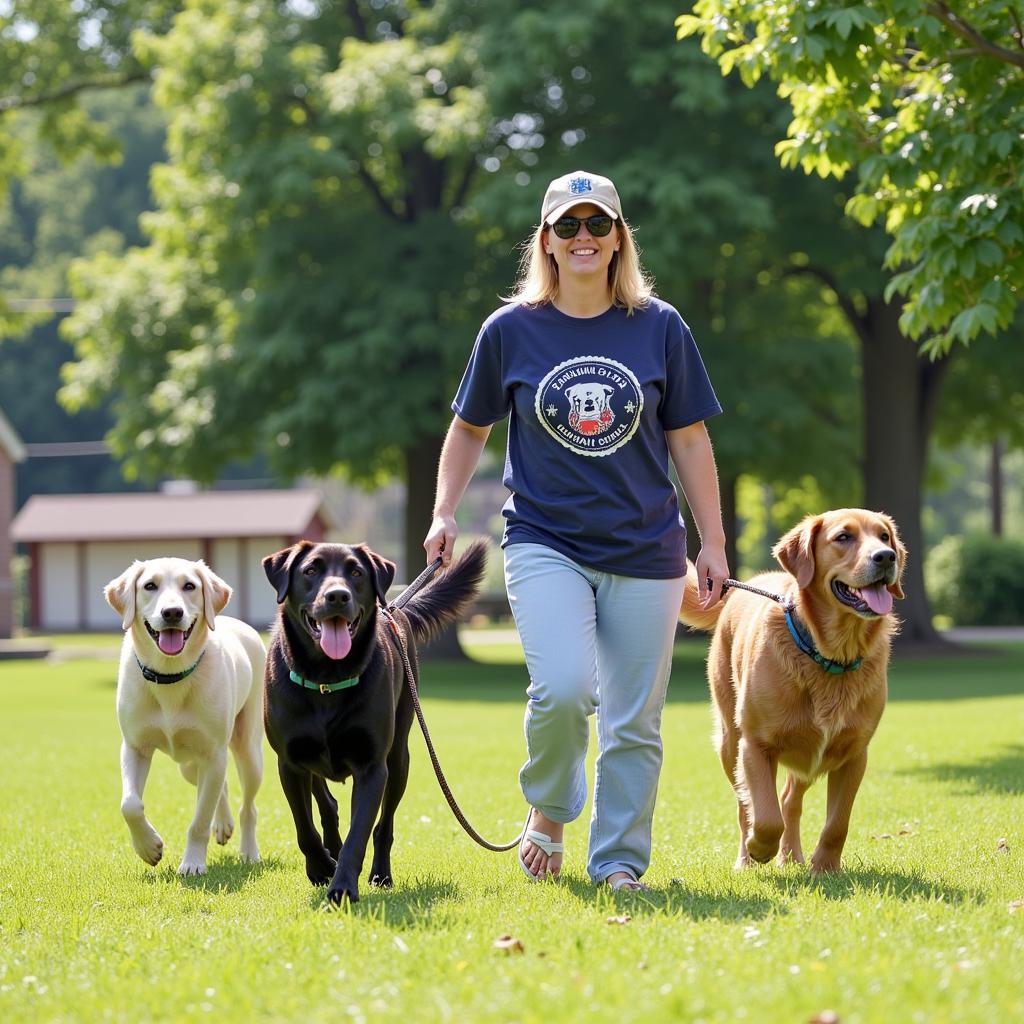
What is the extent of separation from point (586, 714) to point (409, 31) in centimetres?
2072

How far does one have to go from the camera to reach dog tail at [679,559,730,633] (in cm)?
686

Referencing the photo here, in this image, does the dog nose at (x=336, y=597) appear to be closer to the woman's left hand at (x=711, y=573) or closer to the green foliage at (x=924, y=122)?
the woman's left hand at (x=711, y=573)

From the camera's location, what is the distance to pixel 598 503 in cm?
557

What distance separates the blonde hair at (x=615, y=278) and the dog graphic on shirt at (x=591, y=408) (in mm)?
376

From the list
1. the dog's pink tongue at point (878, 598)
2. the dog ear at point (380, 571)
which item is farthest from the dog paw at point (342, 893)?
the dog's pink tongue at point (878, 598)

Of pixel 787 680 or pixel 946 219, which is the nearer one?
pixel 787 680

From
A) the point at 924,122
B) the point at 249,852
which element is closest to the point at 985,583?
the point at 924,122

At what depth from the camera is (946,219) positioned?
9.59 meters

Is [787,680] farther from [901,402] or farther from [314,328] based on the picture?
[901,402]

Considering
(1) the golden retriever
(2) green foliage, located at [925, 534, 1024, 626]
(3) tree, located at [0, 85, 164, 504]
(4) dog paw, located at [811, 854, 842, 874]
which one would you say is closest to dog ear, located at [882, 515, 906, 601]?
(1) the golden retriever

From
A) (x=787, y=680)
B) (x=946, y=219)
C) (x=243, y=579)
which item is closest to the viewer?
(x=787, y=680)

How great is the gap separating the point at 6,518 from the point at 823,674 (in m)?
38.5

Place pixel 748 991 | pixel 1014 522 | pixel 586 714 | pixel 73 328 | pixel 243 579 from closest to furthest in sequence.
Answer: pixel 748 991
pixel 586 714
pixel 73 328
pixel 243 579
pixel 1014 522

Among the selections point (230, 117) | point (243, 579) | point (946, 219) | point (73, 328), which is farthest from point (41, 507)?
point (946, 219)
